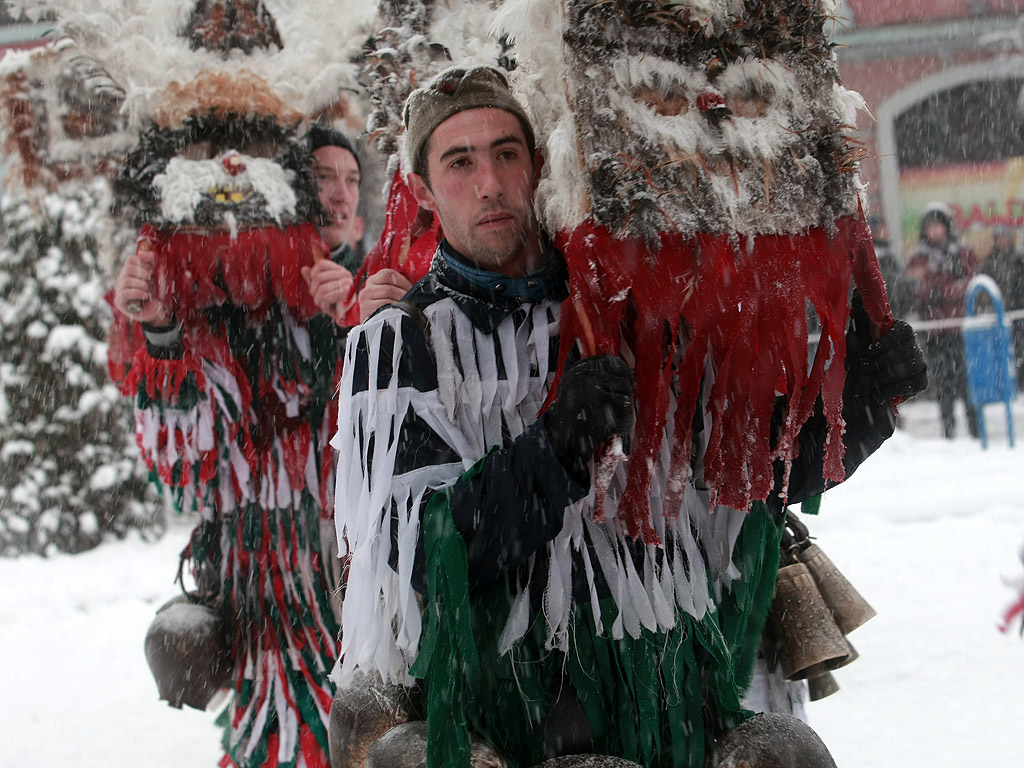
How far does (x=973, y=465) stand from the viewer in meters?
7.21

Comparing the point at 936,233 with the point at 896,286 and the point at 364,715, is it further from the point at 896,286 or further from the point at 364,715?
the point at 364,715

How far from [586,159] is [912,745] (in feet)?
8.22

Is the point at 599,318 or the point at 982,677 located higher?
the point at 599,318

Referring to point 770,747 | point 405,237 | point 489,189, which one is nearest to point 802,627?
point 770,747

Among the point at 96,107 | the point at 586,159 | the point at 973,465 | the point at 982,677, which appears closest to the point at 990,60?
the point at 973,465

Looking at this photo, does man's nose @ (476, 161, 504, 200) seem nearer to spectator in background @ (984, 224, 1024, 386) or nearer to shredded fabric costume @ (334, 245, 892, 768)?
shredded fabric costume @ (334, 245, 892, 768)

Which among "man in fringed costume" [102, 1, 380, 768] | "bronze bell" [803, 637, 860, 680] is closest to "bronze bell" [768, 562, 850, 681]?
"bronze bell" [803, 637, 860, 680]

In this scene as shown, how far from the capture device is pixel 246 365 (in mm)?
3295

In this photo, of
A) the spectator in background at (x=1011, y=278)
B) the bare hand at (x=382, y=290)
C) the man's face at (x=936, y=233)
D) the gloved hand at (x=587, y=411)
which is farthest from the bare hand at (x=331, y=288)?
the spectator in background at (x=1011, y=278)

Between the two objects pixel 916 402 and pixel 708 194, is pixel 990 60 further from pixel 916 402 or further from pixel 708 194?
pixel 708 194

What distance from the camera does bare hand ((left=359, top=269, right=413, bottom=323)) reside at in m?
2.33

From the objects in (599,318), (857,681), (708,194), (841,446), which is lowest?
(857,681)

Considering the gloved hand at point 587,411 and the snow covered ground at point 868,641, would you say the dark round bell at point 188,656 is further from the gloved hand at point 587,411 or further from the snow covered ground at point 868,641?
the gloved hand at point 587,411

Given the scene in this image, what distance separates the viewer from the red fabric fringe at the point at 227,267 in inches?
125
